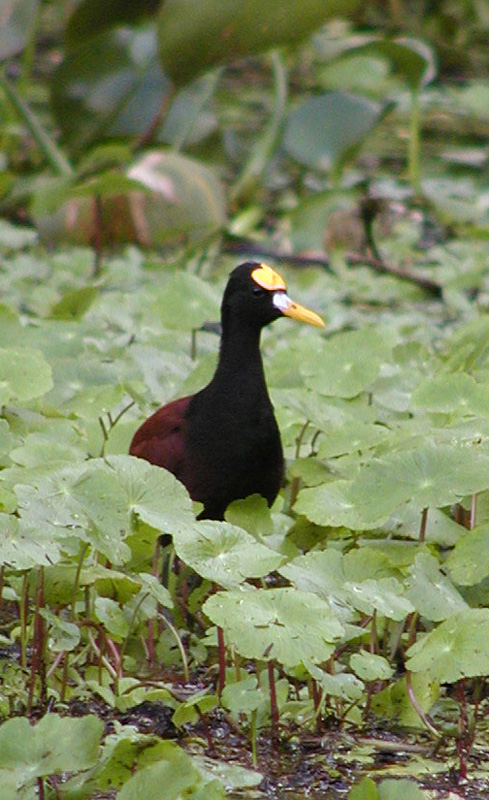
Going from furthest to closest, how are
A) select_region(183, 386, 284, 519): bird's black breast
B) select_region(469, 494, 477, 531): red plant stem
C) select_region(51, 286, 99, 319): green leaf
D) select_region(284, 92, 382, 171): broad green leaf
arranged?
select_region(284, 92, 382, 171): broad green leaf → select_region(51, 286, 99, 319): green leaf → select_region(183, 386, 284, 519): bird's black breast → select_region(469, 494, 477, 531): red plant stem

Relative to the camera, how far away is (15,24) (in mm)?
6410

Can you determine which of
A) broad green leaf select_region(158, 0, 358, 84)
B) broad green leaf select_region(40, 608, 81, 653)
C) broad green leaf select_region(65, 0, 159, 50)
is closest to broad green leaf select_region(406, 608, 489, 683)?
broad green leaf select_region(40, 608, 81, 653)

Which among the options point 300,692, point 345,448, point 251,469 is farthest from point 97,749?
point 345,448

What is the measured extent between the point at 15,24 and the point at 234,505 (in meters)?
3.88

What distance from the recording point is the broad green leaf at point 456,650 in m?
2.44

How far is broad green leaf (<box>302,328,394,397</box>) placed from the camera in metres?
3.65

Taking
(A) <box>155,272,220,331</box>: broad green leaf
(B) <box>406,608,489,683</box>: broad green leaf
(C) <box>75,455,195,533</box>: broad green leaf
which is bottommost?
(A) <box>155,272,220,331</box>: broad green leaf

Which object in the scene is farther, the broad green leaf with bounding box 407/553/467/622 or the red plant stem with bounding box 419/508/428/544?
the red plant stem with bounding box 419/508/428/544

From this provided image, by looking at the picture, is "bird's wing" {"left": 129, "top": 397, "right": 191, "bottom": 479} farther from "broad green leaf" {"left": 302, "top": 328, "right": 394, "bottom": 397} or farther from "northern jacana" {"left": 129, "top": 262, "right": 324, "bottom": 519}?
"broad green leaf" {"left": 302, "top": 328, "right": 394, "bottom": 397}

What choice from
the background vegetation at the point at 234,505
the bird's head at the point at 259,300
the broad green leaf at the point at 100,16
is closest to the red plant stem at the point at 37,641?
the background vegetation at the point at 234,505

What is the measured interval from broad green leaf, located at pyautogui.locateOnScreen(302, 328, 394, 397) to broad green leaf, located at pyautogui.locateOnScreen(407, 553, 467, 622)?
0.90 metres

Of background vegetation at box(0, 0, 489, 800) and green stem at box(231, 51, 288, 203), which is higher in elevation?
background vegetation at box(0, 0, 489, 800)

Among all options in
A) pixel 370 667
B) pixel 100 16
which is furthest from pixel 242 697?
pixel 100 16

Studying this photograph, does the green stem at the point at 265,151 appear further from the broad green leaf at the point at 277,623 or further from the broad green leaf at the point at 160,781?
the broad green leaf at the point at 160,781
